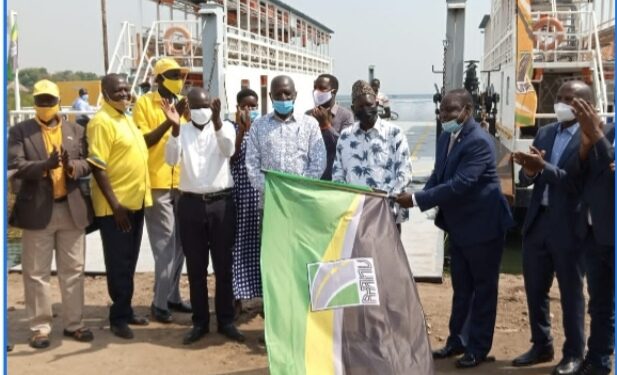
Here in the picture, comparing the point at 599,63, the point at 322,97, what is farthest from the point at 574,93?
the point at 599,63

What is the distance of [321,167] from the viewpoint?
4.75m

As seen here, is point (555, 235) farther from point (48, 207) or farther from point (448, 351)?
point (48, 207)

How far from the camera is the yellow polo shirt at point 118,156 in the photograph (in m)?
4.81

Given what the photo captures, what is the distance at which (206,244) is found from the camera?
4.88 m

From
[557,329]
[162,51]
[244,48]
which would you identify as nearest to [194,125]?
[557,329]

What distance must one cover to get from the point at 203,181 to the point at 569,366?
2.68m

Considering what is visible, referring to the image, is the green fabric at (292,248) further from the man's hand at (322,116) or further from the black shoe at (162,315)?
the black shoe at (162,315)

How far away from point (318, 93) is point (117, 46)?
43.1 ft

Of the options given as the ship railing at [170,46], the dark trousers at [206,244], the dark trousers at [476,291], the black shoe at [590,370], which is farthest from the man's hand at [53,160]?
the ship railing at [170,46]

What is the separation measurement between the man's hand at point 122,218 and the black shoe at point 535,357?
288 centimetres

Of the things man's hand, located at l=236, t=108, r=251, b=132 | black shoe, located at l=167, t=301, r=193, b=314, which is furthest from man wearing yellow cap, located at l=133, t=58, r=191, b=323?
man's hand, located at l=236, t=108, r=251, b=132

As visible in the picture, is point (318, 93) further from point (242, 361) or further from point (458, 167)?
point (242, 361)

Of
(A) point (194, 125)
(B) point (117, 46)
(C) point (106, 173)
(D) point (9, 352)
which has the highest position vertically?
(B) point (117, 46)

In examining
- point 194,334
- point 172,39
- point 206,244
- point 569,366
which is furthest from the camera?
point 172,39
